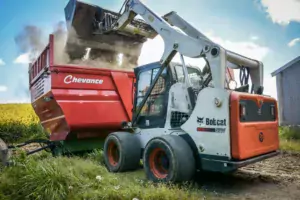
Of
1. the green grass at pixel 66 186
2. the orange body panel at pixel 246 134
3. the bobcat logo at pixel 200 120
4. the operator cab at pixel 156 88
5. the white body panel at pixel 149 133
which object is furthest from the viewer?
the operator cab at pixel 156 88

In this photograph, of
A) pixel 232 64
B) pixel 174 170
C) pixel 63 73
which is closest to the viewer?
pixel 174 170

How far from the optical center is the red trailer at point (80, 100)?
579cm

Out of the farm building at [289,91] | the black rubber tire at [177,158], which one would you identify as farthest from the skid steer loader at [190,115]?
the farm building at [289,91]

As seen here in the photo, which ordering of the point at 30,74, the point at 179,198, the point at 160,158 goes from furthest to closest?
1. the point at 30,74
2. the point at 160,158
3. the point at 179,198

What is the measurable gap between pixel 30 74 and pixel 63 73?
256 cm

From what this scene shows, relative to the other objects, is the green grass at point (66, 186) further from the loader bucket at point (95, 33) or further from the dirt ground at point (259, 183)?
the loader bucket at point (95, 33)

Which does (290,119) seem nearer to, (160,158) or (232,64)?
(232,64)

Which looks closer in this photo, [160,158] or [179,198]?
[179,198]

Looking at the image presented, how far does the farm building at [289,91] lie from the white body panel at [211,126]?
8.54 m

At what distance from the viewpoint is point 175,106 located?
4379 mm

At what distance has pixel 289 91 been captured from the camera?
1122cm

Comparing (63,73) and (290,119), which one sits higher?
(63,73)

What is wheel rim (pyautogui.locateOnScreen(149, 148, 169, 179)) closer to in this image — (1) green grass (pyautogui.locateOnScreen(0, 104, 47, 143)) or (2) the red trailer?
(2) the red trailer

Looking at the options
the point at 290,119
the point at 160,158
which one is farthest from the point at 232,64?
the point at 290,119
